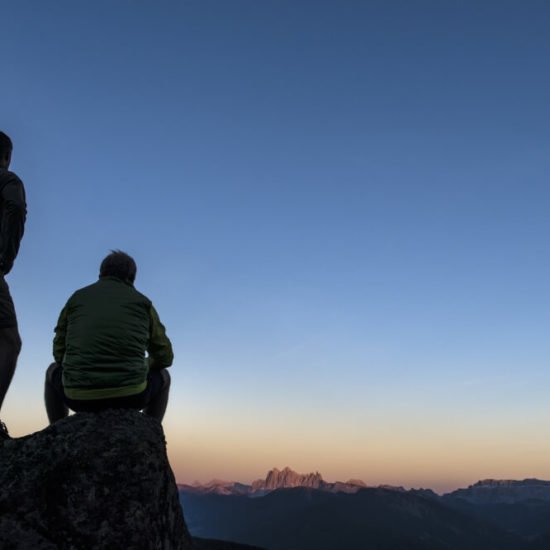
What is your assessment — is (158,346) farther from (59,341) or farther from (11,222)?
(11,222)

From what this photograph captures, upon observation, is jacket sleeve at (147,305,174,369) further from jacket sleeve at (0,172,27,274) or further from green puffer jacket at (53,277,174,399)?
jacket sleeve at (0,172,27,274)

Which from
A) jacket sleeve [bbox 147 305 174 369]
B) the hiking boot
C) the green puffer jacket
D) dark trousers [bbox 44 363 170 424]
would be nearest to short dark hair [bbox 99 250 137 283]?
the green puffer jacket

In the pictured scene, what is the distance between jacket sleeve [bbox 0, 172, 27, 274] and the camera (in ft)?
19.9

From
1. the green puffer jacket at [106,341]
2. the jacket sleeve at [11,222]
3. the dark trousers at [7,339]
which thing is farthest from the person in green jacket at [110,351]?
the jacket sleeve at [11,222]

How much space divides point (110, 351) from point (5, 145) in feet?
10.9

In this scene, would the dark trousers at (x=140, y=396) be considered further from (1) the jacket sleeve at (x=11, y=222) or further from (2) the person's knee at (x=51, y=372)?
(1) the jacket sleeve at (x=11, y=222)

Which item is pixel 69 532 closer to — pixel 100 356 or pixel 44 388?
pixel 100 356

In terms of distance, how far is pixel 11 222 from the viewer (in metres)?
6.05

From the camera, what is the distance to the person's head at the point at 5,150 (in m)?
6.46

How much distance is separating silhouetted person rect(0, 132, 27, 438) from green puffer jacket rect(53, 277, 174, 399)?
0.92m

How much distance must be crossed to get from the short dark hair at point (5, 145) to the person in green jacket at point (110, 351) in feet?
6.93

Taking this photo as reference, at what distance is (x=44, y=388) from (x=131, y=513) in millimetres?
2266

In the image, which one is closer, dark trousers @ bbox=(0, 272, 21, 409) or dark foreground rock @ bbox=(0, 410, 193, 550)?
dark foreground rock @ bbox=(0, 410, 193, 550)

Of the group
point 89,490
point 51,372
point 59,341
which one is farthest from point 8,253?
point 89,490
